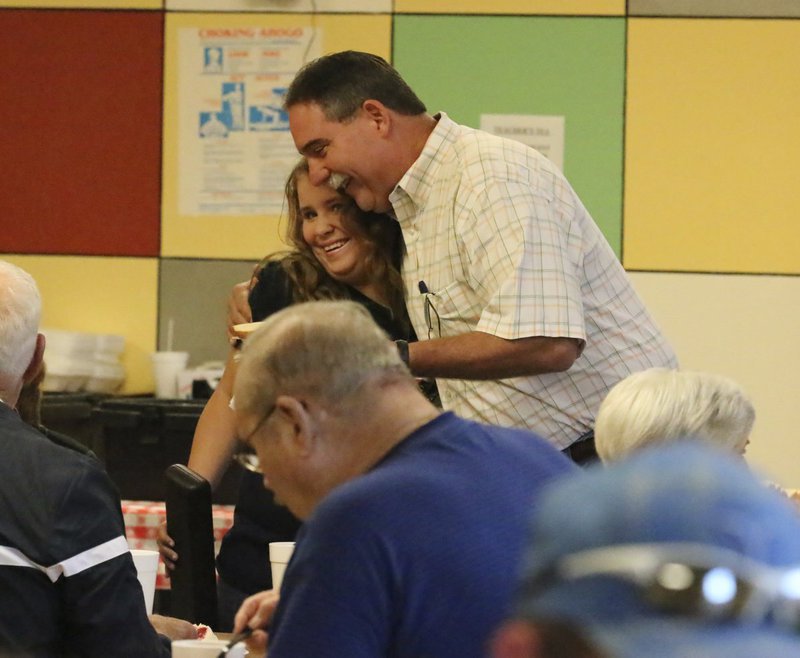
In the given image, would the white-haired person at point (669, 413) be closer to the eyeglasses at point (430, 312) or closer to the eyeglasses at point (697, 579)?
the eyeglasses at point (430, 312)

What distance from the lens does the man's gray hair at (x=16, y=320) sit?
7.02 ft

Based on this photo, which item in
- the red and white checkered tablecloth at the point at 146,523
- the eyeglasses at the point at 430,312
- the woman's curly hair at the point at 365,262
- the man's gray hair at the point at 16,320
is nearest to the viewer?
the man's gray hair at the point at 16,320

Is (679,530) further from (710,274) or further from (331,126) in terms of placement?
(710,274)

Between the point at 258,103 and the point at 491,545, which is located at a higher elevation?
the point at 258,103

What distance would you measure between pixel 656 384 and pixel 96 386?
316cm

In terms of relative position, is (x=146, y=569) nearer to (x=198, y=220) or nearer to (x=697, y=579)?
(x=697, y=579)

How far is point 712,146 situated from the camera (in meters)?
4.75

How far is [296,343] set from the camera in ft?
4.68

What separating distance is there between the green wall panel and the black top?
84.2 inches

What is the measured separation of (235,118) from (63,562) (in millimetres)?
3168

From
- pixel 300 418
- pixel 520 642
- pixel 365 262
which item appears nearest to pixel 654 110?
pixel 365 262

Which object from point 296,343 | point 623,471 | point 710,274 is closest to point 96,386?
point 710,274

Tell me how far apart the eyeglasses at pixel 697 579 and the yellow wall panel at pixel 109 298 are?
175 inches

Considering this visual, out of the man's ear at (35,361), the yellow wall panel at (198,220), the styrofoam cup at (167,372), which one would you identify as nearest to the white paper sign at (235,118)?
the yellow wall panel at (198,220)
